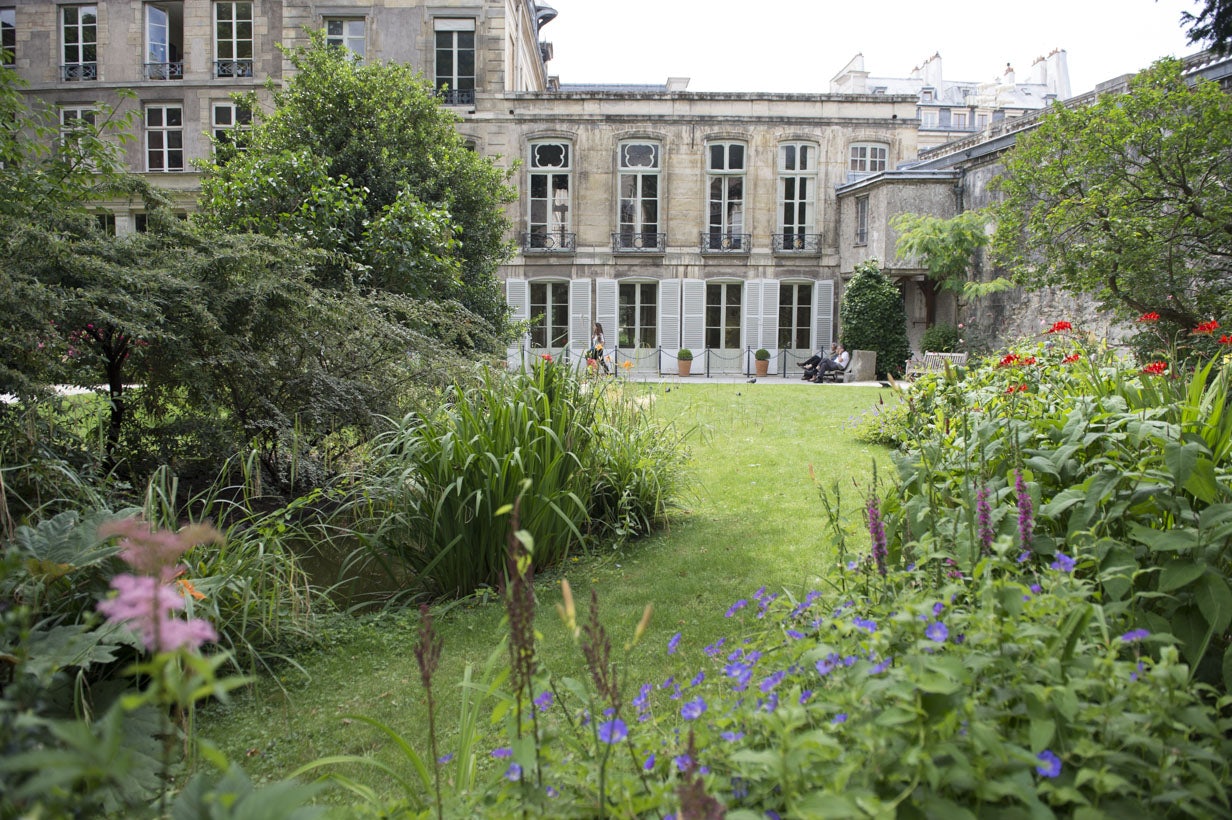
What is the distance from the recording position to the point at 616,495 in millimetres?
5133

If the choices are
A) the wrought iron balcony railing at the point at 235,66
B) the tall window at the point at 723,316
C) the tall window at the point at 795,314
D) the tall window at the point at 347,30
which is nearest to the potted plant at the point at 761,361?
the tall window at the point at 723,316

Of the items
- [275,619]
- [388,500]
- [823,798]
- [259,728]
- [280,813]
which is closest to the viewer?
[280,813]

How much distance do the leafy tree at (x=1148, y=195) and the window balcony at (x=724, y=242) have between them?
1429 cm

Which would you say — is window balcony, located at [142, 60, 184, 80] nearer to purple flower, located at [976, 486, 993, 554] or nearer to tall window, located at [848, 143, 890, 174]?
tall window, located at [848, 143, 890, 174]

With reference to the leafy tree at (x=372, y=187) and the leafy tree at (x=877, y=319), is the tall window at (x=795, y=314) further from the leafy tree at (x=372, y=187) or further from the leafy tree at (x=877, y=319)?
the leafy tree at (x=372, y=187)

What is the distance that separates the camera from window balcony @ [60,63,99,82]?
23969mm

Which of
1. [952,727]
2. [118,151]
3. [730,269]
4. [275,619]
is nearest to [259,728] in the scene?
[275,619]

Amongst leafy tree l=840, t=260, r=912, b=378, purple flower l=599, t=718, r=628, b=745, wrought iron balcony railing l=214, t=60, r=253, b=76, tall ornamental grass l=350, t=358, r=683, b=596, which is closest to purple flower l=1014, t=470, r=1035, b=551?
purple flower l=599, t=718, r=628, b=745

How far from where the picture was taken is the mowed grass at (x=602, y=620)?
2.74m

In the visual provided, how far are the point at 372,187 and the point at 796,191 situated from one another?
15880 millimetres

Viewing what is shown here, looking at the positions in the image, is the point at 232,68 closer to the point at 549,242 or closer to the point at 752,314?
the point at 549,242

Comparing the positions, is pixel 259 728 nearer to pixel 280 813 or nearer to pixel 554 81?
pixel 280 813

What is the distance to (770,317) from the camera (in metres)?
24.1

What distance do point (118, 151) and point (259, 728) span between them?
4333mm
